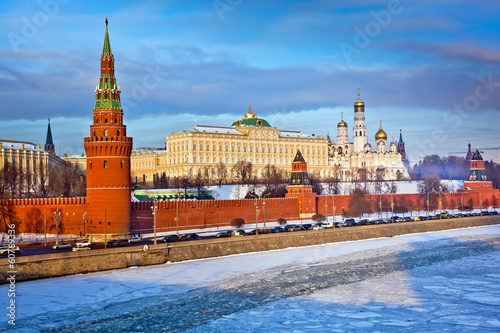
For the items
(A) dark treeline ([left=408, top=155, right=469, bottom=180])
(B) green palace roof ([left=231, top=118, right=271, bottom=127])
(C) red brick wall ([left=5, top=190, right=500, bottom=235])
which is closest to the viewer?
(C) red brick wall ([left=5, top=190, right=500, bottom=235])

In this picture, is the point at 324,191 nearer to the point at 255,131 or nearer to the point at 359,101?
the point at 255,131

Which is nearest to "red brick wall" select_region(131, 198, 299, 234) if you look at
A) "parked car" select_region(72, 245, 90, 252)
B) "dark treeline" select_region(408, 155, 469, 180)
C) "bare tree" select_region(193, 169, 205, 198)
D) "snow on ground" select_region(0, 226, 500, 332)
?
"parked car" select_region(72, 245, 90, 252)

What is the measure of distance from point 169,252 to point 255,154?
311ft

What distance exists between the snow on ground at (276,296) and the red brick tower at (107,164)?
34.2 feet

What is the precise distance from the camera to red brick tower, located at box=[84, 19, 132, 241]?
48.3m

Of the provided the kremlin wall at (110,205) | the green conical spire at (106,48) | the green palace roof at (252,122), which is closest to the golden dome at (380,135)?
the green palace roof at (252,122)

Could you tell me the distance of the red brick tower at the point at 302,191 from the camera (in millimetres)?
73312

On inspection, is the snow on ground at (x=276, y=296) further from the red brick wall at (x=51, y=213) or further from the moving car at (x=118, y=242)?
the red brick wall at (x=51, y=213)

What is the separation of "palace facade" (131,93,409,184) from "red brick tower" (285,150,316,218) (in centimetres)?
4232

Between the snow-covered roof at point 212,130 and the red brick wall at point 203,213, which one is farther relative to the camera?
the snow-covered roof at point 212,130

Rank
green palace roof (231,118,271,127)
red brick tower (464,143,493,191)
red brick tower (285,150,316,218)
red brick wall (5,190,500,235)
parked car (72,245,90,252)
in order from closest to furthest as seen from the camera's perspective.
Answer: parked car (72,245,90,252)
red brick wall (5,190,500,235)
red brick tower (285,150,316,218)
red brick tower (464,143,493,191)
green palace roof (231,118,271,127)

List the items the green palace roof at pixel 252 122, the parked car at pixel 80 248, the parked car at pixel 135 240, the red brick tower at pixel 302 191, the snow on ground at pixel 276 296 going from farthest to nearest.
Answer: the green palace roof at pixel 252 122, the red brick tower at pixel 302 191, the parked car at pixel 135 240, the parked car at pixel 80 248, the snow on ground at pixel 276 296

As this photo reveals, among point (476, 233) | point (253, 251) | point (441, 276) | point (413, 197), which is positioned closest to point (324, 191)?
point (413, 197)

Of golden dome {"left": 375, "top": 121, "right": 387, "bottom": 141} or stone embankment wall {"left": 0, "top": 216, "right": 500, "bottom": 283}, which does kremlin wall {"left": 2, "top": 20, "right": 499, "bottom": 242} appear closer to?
stone embankment wall {"left": 0, "top": 216, "right": 500, "bottom": 283}
